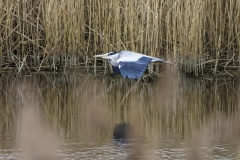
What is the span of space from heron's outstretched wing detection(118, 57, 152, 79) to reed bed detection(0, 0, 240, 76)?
170cm

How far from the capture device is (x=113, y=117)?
17.6ft

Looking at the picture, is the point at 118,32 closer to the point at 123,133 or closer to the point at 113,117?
the point at 113,117

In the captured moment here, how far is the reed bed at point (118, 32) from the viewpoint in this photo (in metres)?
6.98

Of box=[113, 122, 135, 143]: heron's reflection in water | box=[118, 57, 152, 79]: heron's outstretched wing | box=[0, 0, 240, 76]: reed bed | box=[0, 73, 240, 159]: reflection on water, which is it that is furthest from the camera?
box=[0, 0, 240, 76]: reed bed

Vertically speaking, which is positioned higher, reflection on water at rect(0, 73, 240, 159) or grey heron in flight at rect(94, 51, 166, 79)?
grey heron in flight at rect(94, 51, 166, 79)

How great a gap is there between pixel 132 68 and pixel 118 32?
2032 millimetres

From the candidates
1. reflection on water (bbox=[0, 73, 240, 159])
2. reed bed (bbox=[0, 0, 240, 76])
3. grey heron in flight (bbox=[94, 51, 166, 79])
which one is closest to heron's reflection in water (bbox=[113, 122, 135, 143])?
reflection on water (bbox=[0, 73, 240, 159])

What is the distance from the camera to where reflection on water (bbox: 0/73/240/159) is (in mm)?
4273

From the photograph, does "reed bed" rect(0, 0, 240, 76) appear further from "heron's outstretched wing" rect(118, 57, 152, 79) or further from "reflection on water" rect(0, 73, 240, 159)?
"heron's outstretched wing" rect(118, 57, 152, 79)

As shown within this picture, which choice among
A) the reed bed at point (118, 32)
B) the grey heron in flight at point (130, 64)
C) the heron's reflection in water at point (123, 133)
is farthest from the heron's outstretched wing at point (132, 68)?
the reed bed at point (118, 32)

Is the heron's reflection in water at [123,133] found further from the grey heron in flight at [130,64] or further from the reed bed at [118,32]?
the reed bed at [118,32]

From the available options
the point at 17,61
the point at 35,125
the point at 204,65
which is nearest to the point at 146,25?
the point at 204,65

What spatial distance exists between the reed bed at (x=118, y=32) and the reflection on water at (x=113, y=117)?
0.25 m

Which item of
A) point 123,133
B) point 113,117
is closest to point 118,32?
point 113,117
